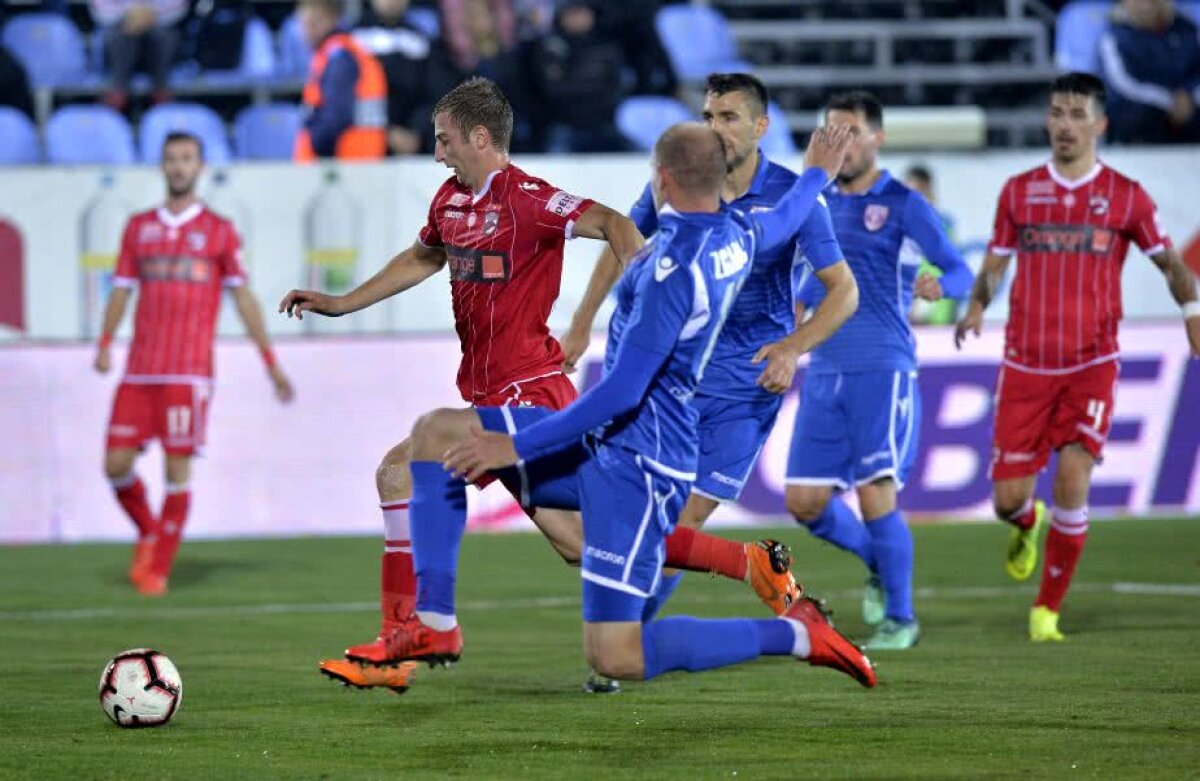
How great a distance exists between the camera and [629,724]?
670 centimetres

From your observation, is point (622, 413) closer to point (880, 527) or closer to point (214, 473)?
point (880, 527)

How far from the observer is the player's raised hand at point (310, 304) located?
7.11 m

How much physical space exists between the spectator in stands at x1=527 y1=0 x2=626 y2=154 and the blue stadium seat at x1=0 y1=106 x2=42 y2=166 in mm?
4171

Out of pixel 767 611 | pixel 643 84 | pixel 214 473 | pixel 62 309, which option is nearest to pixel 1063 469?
pixel 767 611

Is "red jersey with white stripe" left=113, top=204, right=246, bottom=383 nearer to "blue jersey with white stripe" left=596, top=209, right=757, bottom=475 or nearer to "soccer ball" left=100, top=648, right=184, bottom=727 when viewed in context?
"soccer ball" left=100, top=648, right=184, bottom=727

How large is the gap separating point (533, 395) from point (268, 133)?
11.1m

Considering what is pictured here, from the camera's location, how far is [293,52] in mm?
18578

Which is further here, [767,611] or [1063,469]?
[767,611]

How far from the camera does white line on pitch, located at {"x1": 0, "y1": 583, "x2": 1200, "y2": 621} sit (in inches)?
418

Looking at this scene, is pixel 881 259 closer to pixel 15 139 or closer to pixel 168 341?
pixel 168 341

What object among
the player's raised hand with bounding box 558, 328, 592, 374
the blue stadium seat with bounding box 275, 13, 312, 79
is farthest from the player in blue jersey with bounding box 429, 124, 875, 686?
the blue stadium seat with bounding box 275, 13, 312, 79

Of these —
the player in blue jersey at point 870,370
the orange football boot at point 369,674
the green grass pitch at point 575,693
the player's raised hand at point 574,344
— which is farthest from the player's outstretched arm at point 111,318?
the orange football boot at point 369,674

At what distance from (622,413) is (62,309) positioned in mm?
9705

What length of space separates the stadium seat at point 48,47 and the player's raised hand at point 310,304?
1197 centimetres
